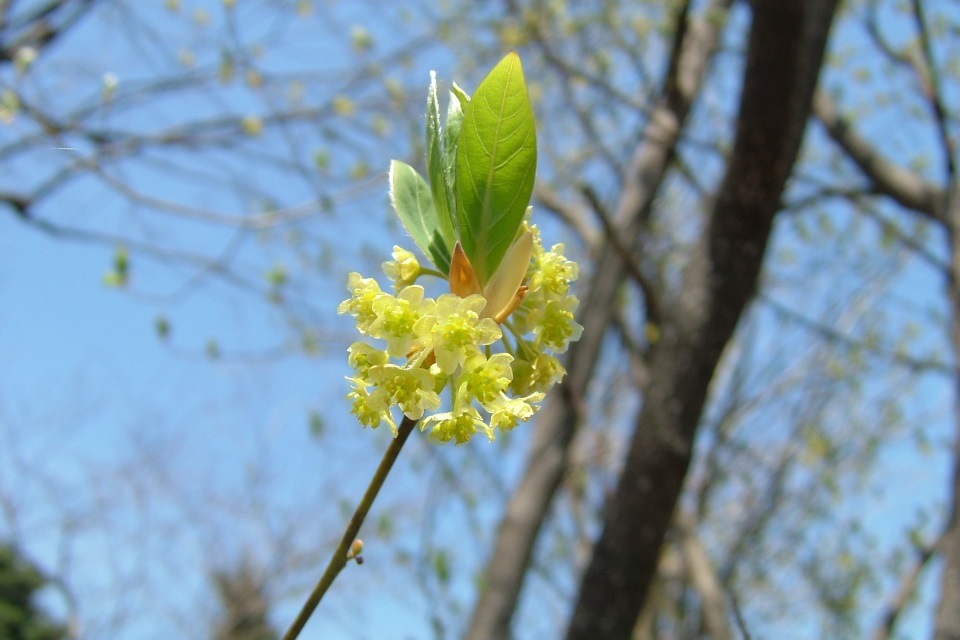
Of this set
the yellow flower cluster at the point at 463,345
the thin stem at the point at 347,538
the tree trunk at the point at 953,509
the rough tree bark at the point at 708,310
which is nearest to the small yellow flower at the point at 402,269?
the yellow flower cluster at the point at 463,345

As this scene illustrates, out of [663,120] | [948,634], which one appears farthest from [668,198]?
[948,634]

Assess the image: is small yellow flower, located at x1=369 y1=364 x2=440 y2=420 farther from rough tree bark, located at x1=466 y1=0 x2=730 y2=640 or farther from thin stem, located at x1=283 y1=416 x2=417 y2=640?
rough tree bark, located at x1=466 y1=0 x2=730 y2=640

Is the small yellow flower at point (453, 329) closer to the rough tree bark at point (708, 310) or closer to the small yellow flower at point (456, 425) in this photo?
the small yellow flower at point (456, 425)

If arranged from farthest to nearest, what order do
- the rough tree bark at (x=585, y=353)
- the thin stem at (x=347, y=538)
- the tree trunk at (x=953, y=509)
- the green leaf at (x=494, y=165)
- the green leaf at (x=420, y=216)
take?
1. the rough tree bark at (x=585, y=353)
2. the tree trunk at (x=953, y=509)
3. the green leaf at (x=420, y=216)
4. the green leaf at (x=494, y=165)
5. the thin stem at (x=347, y=538)

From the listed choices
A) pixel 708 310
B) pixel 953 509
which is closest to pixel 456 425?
pixel 708 310

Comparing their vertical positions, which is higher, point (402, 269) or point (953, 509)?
point (953, 509)

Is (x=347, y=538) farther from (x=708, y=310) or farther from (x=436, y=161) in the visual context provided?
(x=708, y=310)
